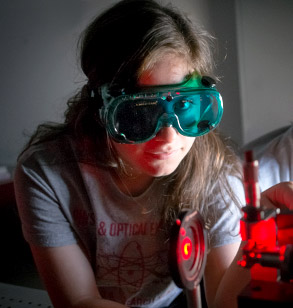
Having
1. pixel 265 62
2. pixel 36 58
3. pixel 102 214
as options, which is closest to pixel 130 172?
pixel 102 214

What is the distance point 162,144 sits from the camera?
1.06 m

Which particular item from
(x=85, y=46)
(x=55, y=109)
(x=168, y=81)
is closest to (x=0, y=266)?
(x=55, y=109)

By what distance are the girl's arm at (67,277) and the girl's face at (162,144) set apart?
1.16ft

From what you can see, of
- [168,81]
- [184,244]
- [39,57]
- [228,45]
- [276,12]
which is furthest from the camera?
[39,57]

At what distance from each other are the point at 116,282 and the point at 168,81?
2.44ft

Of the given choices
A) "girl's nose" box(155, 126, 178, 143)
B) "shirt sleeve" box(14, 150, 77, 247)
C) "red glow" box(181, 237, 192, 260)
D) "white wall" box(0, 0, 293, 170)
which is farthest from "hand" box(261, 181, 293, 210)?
"white wall" box(0, 0, 293, 170)

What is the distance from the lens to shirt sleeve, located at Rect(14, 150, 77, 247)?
3.90 feet

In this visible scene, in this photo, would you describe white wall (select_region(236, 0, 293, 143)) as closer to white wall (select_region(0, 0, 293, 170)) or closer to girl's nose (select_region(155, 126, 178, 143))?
white wall (select_region(0, 0, 293, 170))

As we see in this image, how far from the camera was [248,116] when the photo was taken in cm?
237

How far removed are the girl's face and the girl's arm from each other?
0.35 m

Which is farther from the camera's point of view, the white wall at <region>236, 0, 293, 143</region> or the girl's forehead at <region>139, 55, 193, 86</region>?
the white wall at <region>236, 0, 293, 143</region>

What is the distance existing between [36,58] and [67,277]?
1747 mm

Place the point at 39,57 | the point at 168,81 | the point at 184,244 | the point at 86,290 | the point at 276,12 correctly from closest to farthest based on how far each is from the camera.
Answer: the point at 184,244 → the point at 168,81 → the point at 86,290 → the point at 276,12 → the point at 39,57

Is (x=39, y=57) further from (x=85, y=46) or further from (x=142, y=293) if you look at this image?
(x=142, y=293)
